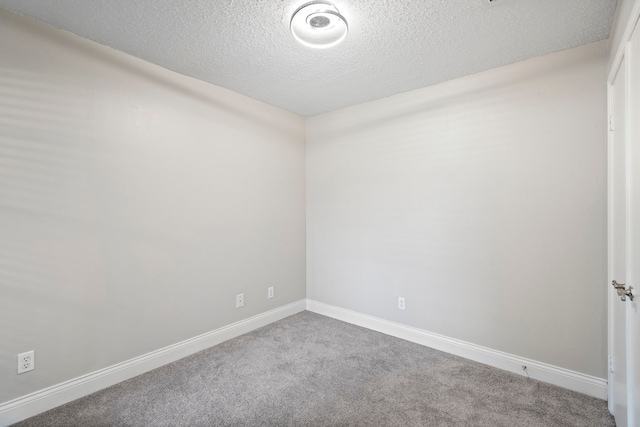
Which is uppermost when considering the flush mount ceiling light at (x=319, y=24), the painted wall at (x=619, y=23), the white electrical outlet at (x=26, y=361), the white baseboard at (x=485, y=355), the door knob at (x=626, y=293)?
the flush mount ceiling light at (x=319, y=24)

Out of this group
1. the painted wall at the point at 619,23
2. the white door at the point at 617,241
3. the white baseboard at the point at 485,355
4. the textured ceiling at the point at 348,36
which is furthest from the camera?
the white baseboard at the point at 485,355

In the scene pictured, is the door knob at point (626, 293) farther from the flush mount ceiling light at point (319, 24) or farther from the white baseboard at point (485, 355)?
the flush mount ceiling light at point (319, 24)

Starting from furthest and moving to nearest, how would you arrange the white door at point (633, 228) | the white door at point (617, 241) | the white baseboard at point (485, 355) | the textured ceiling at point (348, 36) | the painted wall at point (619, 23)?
the white baseboard at point (485, 355) → the textured ceiling at point (348, 36) → the white door at point (617, 241) → the painted wall at point (619, 23) → the white door at point (633, 228)

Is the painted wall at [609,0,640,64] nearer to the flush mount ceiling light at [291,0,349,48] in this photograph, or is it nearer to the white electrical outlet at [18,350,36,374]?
the flush mount ceiling light at [291,0,349,48]

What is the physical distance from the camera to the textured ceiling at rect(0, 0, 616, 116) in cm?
163

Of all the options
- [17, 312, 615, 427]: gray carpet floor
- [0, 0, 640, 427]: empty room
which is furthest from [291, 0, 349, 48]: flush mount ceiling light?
[17, 312, 615, 427]: gray carpet floor

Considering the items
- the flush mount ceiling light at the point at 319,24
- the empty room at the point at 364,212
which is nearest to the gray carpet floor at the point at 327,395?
the empty room at the point at 364,212

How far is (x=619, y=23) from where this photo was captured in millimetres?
1575

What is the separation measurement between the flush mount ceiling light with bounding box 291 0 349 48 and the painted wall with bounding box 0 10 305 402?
127 centimetres

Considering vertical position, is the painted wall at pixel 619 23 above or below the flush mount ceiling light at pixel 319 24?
below

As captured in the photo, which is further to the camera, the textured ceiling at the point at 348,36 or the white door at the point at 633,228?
the textured ceiling at the point at 348,36

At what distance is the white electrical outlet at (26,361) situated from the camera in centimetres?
171

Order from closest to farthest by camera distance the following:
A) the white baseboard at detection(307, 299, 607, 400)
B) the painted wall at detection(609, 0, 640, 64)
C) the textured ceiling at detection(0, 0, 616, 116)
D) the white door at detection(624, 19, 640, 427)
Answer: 1. the white door at detection(624, 19, 640, 427)
2. the painted wall at detection(609, 0, 640, 64)
3. the textured ceiling at detection(0, 0, 616, 116)
4. the white baseboard at detection(307, 299, 607, 400)

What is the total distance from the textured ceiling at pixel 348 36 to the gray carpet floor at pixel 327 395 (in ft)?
7.75
